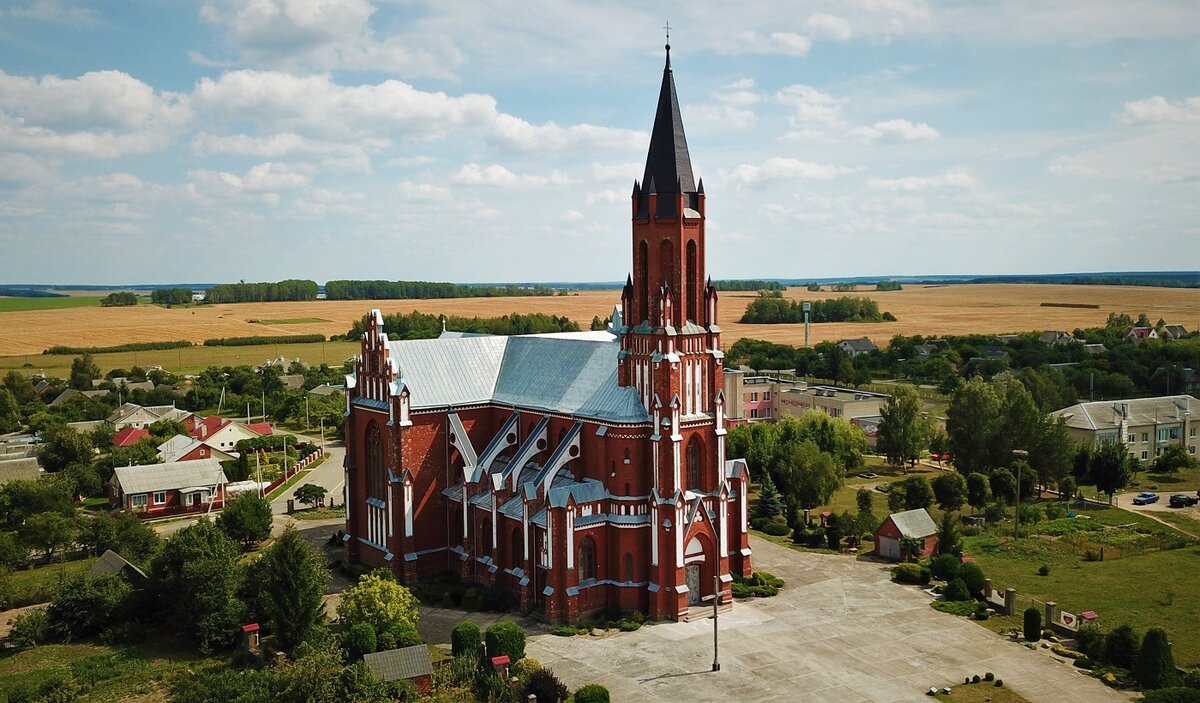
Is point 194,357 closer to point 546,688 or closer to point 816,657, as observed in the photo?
point 546,688

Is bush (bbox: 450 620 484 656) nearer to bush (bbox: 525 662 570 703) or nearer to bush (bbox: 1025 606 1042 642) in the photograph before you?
bush (bbox: 525 662 570 703)

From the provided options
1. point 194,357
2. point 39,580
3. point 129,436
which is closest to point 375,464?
point 39,580

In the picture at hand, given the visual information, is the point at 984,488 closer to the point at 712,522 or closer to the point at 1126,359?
the point at 712,522

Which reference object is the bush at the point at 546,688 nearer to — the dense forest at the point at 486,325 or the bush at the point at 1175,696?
the bush at the point at 1175,696

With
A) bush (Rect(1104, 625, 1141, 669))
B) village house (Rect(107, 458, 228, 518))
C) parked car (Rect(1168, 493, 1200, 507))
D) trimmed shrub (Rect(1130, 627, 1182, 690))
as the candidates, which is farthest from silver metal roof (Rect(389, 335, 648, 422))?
parked car (Rect(1168, 493, 1200, 507))

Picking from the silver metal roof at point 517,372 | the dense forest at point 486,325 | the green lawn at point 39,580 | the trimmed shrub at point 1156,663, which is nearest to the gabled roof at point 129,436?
the green lawn at point 39,580
